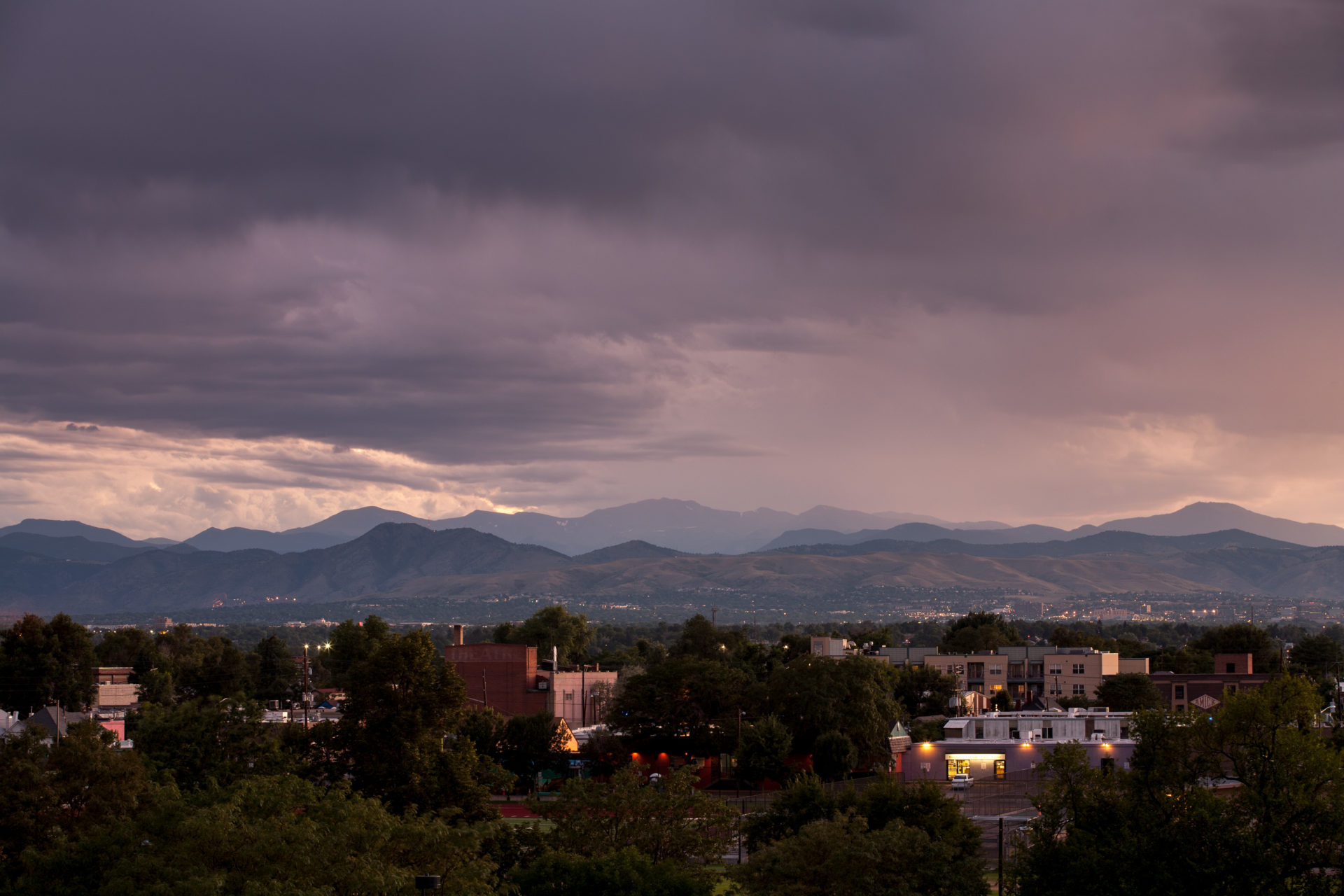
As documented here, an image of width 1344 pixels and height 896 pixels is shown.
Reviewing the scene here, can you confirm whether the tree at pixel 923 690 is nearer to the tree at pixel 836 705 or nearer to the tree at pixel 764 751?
the tree at pixel 836 705

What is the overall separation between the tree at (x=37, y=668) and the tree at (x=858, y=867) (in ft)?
306

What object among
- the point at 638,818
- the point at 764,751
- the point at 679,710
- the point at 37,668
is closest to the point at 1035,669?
the point at 679,710

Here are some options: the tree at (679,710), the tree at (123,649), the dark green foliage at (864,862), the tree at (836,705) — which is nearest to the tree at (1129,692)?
the tree at (836,705)

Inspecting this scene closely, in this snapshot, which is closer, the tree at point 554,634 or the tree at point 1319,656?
the tree at point 554,634

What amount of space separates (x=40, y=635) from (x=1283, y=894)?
116m

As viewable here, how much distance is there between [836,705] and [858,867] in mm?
60319

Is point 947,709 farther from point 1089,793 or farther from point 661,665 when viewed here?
point 1089,793

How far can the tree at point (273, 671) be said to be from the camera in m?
173

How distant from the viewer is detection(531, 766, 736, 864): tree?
177 feet

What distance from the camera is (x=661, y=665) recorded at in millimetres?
116188

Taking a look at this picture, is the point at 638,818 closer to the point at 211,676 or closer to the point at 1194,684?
the point at 1194,684

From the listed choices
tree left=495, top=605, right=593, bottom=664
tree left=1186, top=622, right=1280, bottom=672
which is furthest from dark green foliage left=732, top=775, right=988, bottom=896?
tree left=1186, top=622, right=1280, bottom=672

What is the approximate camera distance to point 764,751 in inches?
3957

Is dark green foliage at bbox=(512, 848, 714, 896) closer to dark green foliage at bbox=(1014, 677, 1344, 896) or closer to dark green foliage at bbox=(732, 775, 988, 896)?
dark green foliage at bbox=(732, 775, 988, 896)
